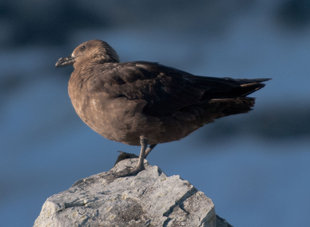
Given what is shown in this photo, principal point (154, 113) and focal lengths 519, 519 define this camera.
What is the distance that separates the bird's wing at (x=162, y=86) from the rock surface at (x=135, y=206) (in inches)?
43.7

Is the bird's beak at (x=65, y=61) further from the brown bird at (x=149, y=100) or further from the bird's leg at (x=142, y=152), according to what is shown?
the bird's leg at (x=142, y=152)

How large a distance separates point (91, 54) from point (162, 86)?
147 cm

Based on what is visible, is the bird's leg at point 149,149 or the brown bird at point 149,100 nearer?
the brown bird at point 149,100

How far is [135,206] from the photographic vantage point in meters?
5.21

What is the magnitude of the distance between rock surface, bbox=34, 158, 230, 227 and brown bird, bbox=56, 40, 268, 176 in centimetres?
74

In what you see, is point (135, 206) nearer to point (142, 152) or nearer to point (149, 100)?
point (142, 152)

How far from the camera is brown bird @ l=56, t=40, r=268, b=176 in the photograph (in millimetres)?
6270

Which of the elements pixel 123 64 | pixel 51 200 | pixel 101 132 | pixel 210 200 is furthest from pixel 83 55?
pixel 210 200

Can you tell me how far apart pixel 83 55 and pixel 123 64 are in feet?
3.41

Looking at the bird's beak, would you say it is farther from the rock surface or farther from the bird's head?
the rock surface

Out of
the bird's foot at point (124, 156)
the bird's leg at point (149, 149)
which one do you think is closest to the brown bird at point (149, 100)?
the bird's leg at point (149, 149)

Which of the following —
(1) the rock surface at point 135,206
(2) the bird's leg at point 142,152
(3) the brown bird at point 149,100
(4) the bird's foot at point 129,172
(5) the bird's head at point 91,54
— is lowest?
(1) the rock surface at point 135,206

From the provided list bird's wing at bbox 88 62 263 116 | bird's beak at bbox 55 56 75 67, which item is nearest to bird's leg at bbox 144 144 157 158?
bird's wing at bbox 88 62 263 116

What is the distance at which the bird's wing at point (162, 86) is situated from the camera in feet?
20.9
